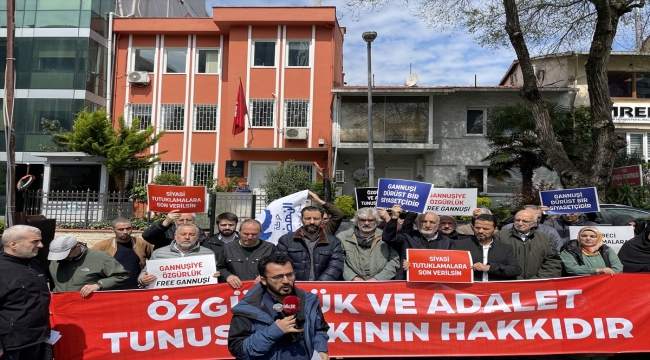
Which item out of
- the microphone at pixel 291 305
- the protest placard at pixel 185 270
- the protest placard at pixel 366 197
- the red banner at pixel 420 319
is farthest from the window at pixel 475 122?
the microphone at pixel 291 305

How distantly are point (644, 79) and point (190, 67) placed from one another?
19442mm

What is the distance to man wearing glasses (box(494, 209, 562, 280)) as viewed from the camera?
562 cm

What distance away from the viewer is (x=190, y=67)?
22438 mm

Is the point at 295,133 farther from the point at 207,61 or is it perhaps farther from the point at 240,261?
the point at 240,261

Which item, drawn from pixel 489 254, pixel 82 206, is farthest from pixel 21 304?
pixel 82 206

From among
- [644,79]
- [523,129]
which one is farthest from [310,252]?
[644,79]

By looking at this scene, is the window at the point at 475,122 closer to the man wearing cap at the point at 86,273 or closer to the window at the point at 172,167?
the window at the point at 172,167

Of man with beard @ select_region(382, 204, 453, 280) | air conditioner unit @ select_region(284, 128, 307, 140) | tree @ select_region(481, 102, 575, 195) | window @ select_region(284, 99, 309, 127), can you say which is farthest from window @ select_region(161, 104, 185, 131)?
man with beard @ select_region(382, 204, 453, 280)

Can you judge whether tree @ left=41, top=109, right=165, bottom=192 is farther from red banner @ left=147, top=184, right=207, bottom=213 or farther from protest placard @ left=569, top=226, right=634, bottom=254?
protest placard @ left=569, top=226, right=634, bottom=254

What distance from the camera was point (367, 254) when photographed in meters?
5.61

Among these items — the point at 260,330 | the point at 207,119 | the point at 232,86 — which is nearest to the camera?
the point at 260,330

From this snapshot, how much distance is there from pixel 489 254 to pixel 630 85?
19686 mm

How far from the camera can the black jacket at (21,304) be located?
3.90 metres

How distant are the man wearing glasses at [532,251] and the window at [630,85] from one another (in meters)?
18.6
